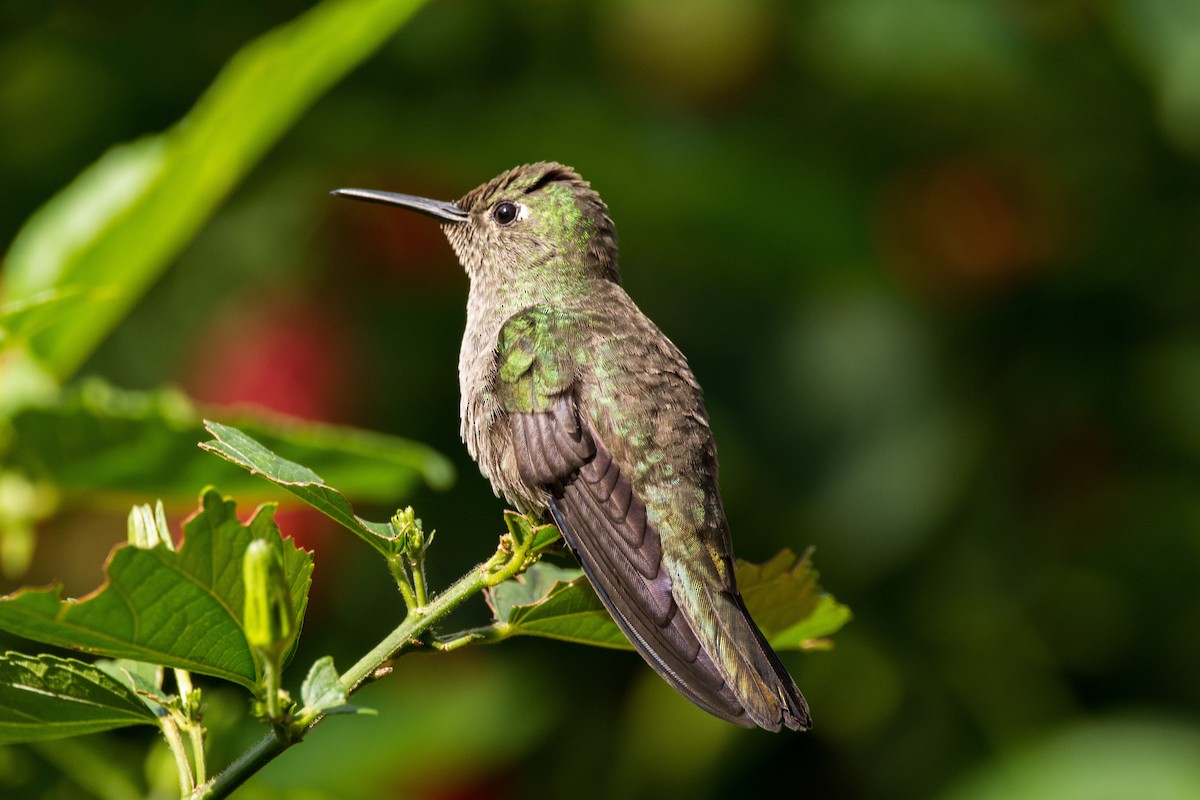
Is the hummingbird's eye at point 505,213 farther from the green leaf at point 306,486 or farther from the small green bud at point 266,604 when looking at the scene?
the small green bud at point 266,604

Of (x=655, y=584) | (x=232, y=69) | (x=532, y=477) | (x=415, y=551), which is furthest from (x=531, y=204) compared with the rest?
(x=415, y=551)

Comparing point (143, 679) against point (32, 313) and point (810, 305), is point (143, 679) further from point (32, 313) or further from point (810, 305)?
point (810, 305)

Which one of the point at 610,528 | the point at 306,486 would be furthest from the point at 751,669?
the point at 306,486

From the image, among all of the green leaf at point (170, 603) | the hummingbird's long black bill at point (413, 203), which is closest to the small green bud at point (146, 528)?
the green leaf at point (170, 603)

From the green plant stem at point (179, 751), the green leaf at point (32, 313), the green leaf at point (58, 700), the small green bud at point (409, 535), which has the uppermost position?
the green leaf at point (32, 313)

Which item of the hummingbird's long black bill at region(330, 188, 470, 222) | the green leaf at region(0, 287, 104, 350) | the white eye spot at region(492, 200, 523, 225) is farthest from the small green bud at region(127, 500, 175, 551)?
the white eye spot at region(492, 200, 523, 225)

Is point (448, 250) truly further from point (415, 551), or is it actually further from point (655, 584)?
point (415, 551)

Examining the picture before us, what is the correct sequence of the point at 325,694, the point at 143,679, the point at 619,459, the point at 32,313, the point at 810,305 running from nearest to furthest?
1. the point at 325,694
2. the point at 143,679
3. the point at 32,313
4. the point at 619,459
5. the point at 810,305
